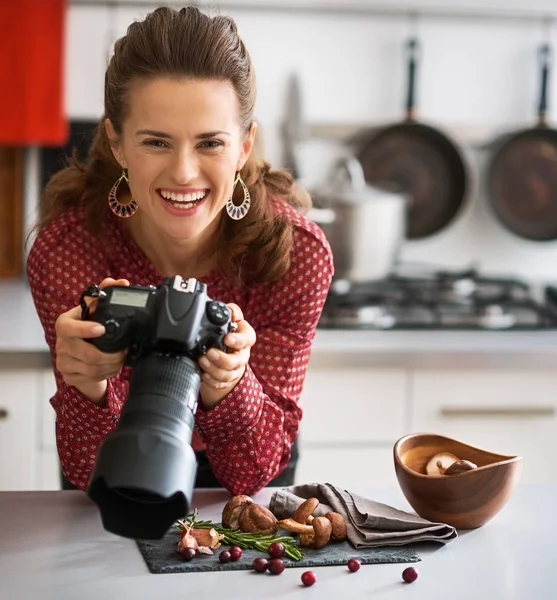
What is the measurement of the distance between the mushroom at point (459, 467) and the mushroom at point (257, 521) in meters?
0.21

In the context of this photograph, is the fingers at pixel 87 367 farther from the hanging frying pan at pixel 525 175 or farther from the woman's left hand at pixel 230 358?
the hanging frying pan at pixel 525 175

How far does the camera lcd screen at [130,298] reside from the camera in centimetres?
106

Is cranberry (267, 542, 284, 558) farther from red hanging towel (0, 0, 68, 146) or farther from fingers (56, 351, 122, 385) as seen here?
red hanging towel (0, 0, 68, 146)

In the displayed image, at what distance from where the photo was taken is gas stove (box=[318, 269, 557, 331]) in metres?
2.35

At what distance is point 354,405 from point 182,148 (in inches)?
43.1

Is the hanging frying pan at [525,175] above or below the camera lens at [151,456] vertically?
above

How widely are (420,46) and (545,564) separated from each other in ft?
6.16

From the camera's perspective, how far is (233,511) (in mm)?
1212

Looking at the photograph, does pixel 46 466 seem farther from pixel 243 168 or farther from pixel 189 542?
pixel 189 542

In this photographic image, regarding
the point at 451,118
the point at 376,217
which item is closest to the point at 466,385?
the point at 376,217

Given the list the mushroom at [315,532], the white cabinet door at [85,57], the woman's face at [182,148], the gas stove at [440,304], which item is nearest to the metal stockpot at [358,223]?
the gas stove at [440,304]

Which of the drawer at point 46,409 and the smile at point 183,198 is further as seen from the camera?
the drawer at point 46,409

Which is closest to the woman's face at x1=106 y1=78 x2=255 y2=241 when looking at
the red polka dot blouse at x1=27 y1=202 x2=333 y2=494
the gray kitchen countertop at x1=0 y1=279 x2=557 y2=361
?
the red polka dot blouse at x1=27 y1=202 x2=333 y2=494

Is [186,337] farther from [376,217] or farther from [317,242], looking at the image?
[376,217]
